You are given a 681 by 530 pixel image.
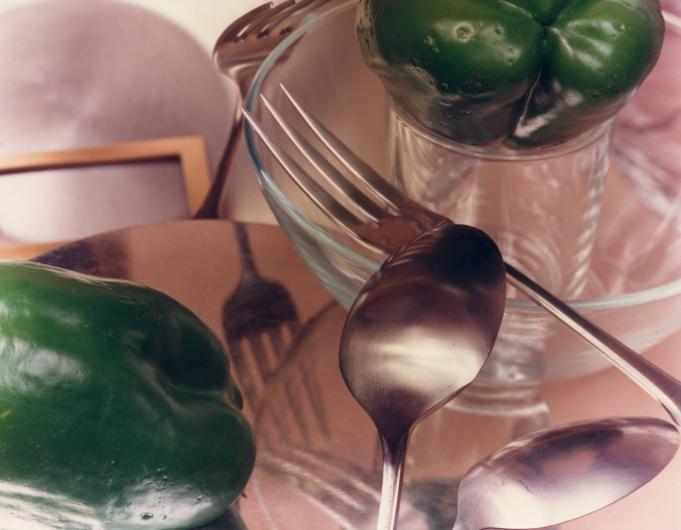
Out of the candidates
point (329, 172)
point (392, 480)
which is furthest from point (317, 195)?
point (392, 480)

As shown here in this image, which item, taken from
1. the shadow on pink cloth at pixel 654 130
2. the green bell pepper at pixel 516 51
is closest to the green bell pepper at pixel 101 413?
the green bell pepper at pixel 516 51

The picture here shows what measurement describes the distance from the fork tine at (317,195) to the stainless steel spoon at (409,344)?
53 millimetres

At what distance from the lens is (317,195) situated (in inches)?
15.8

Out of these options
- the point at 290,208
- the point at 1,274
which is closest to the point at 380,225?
the point at 290,208

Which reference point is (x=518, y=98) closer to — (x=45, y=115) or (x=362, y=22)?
Result: (x=362, y=22)

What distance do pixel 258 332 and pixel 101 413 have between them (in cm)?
16

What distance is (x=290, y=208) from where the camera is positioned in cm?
36

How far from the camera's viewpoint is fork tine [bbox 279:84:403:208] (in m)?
0.42

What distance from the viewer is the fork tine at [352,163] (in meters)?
0.42

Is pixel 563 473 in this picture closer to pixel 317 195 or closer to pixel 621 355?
pixel 621 355

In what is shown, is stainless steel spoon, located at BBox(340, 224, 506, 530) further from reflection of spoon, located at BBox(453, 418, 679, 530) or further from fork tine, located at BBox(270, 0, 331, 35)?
fork tine, located at BBox(270, 0, 331, 35)

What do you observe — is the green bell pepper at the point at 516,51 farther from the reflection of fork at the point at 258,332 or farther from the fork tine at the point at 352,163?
the reflection of fork at the point at 258,332

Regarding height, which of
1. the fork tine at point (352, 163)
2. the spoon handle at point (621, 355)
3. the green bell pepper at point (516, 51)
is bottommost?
the spoon handle at point (621, 355)

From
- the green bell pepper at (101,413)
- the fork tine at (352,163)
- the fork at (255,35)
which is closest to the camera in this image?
the green bell pepper at (101,413)
